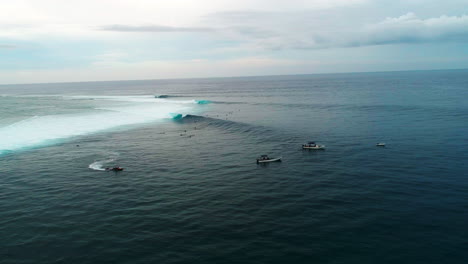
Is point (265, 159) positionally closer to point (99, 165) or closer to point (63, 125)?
point (99, 165)

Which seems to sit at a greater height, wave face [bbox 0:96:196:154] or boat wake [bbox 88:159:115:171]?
wave face [bbox 0:96:196:154]

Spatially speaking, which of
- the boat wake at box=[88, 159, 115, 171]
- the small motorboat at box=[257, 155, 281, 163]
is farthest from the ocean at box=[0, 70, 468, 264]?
the small motorboat at box=[257, 155, 281, 163]

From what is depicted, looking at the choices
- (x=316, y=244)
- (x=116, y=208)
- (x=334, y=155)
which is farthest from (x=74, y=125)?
(x=316, y=244)

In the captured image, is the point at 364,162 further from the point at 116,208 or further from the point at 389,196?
the point at 116,208

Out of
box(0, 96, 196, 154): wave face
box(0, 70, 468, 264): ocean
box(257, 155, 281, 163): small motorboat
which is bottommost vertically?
box(0, 70, 468, 264): ocean

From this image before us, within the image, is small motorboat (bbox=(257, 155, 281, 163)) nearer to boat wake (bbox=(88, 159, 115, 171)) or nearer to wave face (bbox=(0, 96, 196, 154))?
boat wake (bbox=(88, 159, 115, 171))

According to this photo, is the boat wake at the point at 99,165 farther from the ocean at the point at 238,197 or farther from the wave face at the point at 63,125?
the wave face at the point at 63,125

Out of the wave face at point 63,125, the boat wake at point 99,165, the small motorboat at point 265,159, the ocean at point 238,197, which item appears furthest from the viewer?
the wave face at point 63,125

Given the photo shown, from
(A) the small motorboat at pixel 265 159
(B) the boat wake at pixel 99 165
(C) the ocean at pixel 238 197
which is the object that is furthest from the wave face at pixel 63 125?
(A) the small motorboat at pixel 265 159

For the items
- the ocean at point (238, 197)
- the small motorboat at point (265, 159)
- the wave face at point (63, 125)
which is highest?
the wave face at point (63, 125)

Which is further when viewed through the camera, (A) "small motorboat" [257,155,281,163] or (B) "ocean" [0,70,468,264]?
(A) "small motorboat" [257,155,281,163]

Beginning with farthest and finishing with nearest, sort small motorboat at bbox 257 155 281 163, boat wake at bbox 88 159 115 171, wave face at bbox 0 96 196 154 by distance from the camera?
wave face at bbox 0 96 196 154 < small motorboat at bbox 257 155 281 163 < boat wake at bbox 88 159 115 171
